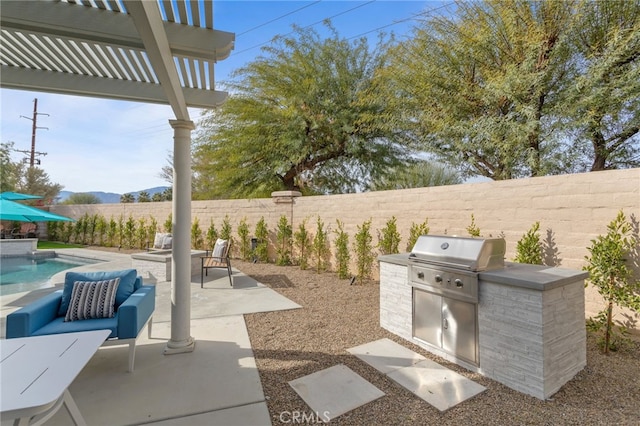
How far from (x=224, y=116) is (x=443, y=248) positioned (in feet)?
31.9

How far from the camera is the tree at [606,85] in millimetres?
4938

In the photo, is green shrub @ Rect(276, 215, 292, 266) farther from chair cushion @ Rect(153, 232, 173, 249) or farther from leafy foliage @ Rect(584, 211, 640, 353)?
leafy foliage @ Rect(584, 211, 640, 353)

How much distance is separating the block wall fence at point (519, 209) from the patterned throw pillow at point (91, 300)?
4.81 metres

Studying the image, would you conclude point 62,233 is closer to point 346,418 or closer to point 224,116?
point 224,116

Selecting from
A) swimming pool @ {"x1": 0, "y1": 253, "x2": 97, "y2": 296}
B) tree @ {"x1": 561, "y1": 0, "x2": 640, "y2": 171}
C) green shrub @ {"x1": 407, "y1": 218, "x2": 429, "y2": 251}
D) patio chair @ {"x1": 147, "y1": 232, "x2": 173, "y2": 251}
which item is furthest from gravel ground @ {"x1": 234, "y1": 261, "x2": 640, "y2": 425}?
swimming pool @ {"x1": 0, "y1": 253, "x2": 97, "y2": 296}

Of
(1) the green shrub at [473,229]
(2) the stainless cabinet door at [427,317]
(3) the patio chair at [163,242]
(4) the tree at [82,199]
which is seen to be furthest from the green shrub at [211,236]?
(4) the tree at [82,199]

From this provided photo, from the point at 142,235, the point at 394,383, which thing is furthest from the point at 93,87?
the point at 142,235

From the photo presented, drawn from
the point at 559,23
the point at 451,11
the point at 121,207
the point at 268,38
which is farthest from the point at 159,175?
the point at 559,23

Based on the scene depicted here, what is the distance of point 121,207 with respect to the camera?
43.3 feet

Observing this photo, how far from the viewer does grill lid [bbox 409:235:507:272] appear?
292 cm

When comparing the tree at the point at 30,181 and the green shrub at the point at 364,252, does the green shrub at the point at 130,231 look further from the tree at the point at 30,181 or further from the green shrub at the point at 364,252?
the tree at the point at 30,181

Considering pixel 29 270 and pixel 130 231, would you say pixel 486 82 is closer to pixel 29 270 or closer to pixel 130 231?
pixel 130 231

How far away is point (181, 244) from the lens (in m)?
3.35

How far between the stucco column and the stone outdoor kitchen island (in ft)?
9.50
